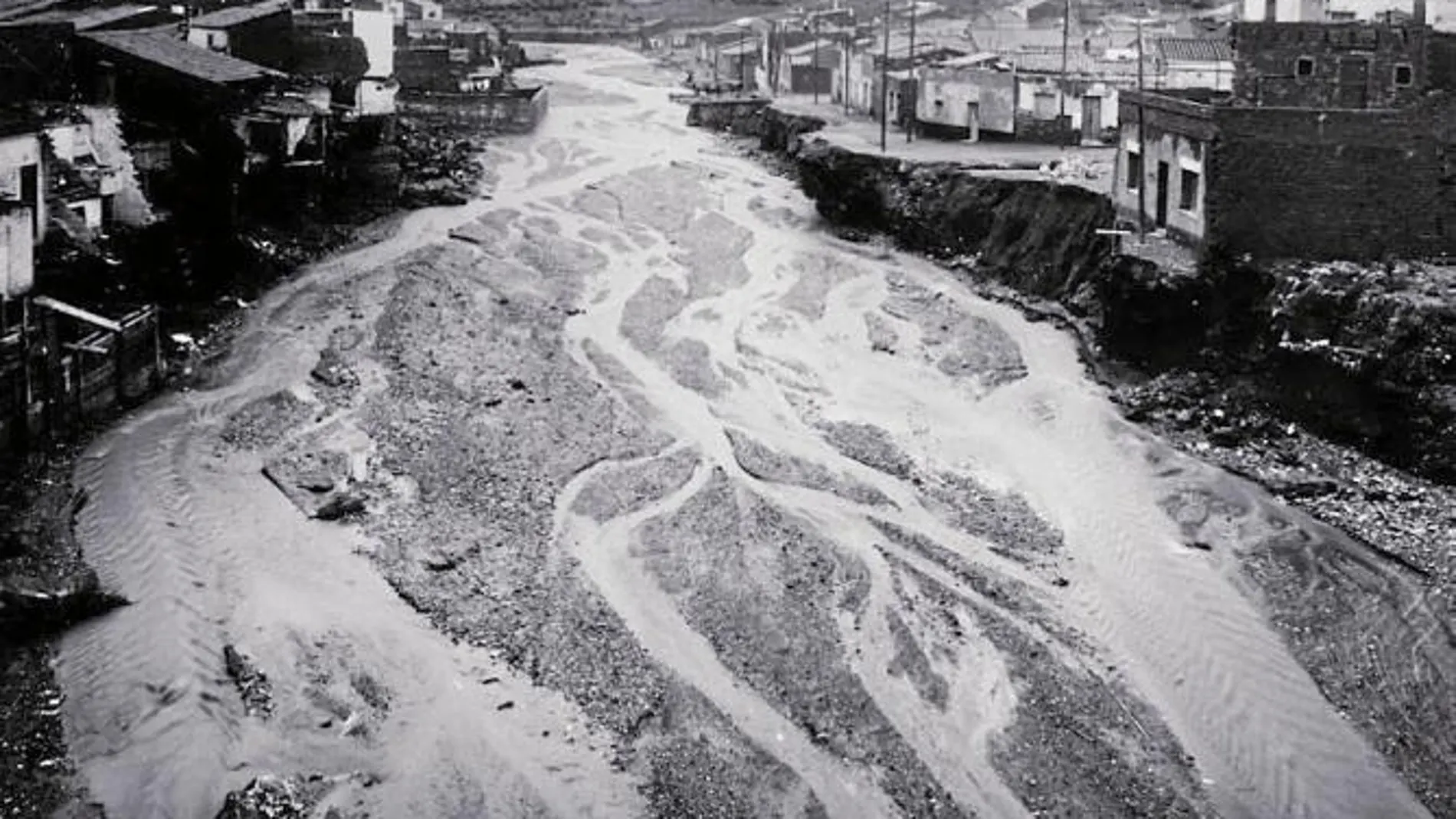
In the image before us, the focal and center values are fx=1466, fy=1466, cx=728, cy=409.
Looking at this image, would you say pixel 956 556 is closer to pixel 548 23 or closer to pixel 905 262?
pixel 905 262

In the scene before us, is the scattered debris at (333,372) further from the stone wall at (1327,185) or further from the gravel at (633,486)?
the stone wall at (1327,185)

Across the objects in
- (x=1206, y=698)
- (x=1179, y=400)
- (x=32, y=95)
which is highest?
(x=32, y=95)

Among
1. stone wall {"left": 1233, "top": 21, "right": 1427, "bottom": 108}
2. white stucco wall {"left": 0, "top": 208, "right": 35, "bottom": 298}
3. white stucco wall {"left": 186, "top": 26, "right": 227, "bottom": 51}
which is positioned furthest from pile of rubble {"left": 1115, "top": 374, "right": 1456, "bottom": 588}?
white stucco wall {"left": 186, "top": 26, "right": 227, "bottom": 51}

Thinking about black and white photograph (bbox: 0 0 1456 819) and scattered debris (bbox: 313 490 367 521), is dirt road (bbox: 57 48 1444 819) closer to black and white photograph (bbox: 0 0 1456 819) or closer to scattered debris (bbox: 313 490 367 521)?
black and white photograph (bbox: 0 0 1456 819)

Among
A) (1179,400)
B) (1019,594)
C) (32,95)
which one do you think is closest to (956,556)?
(1019,594)

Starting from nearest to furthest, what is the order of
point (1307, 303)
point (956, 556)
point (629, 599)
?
point (629, 599), point (956, 556), point (1307, 303)

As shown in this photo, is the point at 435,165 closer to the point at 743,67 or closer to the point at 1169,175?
the point at 1169,175
